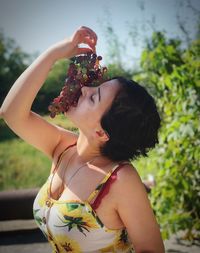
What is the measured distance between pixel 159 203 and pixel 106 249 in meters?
2.26

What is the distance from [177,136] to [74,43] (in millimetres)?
1928

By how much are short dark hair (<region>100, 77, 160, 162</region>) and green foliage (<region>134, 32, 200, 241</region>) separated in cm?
162

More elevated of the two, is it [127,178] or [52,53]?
[52,53]

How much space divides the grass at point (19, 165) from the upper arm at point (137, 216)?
3.50m

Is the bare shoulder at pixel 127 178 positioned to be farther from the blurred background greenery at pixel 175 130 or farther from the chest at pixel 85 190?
the blurred background greenery at pixel 175 130

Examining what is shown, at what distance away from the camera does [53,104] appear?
5.53 ft

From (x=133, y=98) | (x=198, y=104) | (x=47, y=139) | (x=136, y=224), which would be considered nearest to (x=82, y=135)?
(x=47, y=139)

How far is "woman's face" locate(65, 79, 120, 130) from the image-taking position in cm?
160

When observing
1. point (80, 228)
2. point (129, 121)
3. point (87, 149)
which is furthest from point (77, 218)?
point (129, 121)

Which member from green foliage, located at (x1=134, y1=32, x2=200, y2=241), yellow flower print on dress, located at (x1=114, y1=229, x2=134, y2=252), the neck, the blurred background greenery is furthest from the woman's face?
green foliage, located at (x1=134, y1=32, x2=200, y2=241)

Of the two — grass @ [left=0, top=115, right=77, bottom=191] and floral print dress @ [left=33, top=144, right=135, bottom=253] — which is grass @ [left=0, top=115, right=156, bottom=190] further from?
floral print dress @ [left=33, top=144, right=135, bottom=253]

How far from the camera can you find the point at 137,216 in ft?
4.70

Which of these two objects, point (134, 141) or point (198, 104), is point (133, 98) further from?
point (198, 104)

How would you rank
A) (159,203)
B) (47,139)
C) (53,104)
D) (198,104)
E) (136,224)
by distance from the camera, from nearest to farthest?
(136,224)
(53,104)
(47,139)
(198,104)
(159,203)
